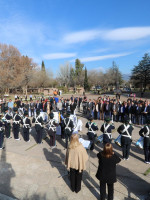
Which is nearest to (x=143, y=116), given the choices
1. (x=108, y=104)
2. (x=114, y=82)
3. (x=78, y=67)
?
(x=108, y=104)

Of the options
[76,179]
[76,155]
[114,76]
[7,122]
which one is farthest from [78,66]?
[76,155]

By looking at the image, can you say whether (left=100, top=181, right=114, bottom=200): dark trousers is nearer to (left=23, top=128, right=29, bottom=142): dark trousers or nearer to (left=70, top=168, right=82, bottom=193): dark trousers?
(left=70, top=168, right=82, bottom=193): dark trousers

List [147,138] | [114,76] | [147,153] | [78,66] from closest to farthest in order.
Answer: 1. [147,138]
2. [147,153]
3. [114,76]
4. [78,66]

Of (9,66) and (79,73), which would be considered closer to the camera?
(9,66)

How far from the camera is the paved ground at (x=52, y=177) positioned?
4797mm

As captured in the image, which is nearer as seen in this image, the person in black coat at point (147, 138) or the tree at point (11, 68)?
the person in black coat at point (147, 138)

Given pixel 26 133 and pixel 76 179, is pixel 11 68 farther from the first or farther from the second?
pixel 76 179

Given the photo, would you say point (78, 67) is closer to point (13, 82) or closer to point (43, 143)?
point (13, 82)

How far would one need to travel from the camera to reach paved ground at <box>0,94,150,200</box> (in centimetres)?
480

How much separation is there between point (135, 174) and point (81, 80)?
67347 millimetres

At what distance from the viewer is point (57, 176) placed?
19.0 ft

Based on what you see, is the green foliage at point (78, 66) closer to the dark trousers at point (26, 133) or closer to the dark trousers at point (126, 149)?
the dark trousers at point (26, 133)

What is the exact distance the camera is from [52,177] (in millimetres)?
5723

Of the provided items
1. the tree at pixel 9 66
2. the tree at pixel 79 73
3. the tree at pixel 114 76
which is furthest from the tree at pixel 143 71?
the tree at pixel 9 66
